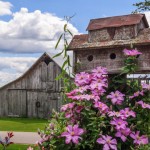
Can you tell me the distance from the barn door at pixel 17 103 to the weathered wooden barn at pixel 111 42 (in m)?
14.8

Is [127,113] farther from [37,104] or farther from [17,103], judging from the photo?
[17,103]

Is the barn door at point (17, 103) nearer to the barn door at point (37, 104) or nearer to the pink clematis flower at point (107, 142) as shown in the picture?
the barn door at point (37, 104)

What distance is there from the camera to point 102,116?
447 cm

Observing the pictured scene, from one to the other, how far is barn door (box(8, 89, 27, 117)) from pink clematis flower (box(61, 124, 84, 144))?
84.5 feet

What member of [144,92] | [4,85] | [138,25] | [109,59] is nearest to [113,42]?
[109,59]

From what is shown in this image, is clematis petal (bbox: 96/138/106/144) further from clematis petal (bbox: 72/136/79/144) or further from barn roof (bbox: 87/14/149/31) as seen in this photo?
barn roof (bbox: 87/14/149/31)

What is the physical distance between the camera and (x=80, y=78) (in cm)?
481

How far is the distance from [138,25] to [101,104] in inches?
459

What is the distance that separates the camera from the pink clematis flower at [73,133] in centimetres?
436

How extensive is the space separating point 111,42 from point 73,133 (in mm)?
10420

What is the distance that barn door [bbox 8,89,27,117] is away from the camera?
1185 inches

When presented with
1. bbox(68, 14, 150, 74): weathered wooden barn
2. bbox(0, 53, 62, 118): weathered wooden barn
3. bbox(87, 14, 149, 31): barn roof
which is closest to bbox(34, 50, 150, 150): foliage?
bbox(68, 14, 150, 74): weathered wooden barn

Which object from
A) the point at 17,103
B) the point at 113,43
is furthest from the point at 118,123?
the point at 17,103

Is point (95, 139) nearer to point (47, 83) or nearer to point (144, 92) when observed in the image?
point (144, 92)
